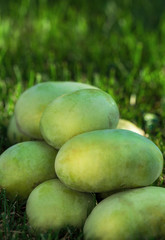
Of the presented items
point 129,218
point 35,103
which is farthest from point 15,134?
point 129,218

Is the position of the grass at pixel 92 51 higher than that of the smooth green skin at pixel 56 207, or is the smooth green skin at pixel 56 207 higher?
the smooth green skin at pixel 56 207

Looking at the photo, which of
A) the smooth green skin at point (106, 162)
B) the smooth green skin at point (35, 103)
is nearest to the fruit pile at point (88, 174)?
the smooth green skin at point (106, 162)

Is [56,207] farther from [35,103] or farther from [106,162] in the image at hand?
[35,103]

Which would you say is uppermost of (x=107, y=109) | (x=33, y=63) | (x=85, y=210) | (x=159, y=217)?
(x=107, y=109)

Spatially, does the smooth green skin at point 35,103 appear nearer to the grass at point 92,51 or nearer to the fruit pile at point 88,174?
the fruit pile at point 88,174

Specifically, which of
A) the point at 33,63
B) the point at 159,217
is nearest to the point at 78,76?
the point at 33,63

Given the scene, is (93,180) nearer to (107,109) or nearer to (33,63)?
(107,109)
